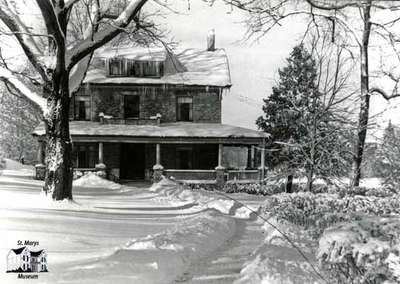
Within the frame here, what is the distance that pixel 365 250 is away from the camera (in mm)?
4867

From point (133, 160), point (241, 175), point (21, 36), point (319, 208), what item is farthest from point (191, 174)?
point (21, 36)

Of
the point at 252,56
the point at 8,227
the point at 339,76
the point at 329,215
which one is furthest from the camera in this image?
the point at 252,56

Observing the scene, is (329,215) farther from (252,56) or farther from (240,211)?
(252,56)

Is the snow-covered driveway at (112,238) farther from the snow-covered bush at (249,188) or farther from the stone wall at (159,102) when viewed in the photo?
the stone wall at (159,102)

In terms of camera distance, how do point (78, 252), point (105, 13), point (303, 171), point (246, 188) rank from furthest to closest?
point (246, 188)
point (303, 171)
point (105, 13)
point (78, 252)

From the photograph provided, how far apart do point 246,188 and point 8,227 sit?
18907mm

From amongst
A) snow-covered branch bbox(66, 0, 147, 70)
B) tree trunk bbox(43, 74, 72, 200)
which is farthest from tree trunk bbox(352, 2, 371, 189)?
tree trunk bbox(43, 74, 72, 200)

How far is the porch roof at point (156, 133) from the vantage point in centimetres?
2588

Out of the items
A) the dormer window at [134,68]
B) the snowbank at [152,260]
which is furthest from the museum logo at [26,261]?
the dormer window at [134,68]

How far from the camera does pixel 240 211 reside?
596 inches

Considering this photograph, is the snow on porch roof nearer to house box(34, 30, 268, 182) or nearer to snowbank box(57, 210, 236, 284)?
house box(34, 30, 268, 182)

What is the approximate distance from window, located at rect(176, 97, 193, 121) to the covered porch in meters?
0.75

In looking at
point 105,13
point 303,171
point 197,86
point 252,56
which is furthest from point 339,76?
point 252,56

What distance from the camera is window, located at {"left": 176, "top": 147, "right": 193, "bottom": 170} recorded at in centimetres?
2875
